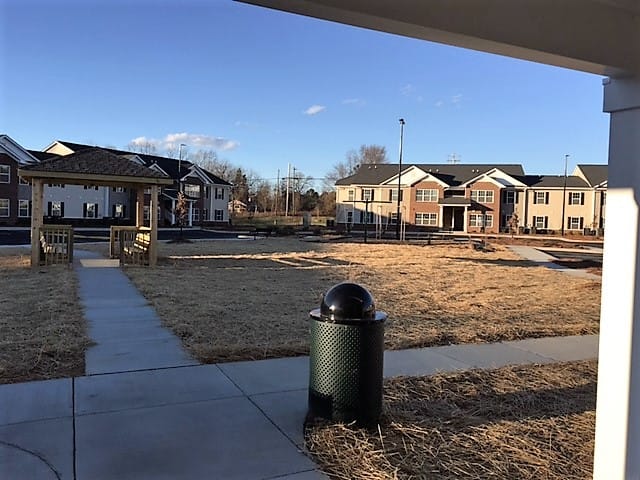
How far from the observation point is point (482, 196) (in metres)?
56.6

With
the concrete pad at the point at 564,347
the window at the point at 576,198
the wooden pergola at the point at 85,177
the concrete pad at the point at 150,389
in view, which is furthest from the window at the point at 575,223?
the concrete pad at the point at 150,389

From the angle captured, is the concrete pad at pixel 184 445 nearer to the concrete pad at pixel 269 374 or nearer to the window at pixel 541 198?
the concrete pad at pixel 269 374

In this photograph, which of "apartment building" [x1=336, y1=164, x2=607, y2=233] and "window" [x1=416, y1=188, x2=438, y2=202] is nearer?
"apartment building" [x1=336, y1=164, x2=607, y2=233]

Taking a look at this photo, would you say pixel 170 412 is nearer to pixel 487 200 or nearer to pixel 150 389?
pixel 150 389

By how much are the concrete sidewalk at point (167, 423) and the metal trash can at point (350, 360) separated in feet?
1.24

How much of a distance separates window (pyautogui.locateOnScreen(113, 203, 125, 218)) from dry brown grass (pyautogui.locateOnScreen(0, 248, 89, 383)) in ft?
137

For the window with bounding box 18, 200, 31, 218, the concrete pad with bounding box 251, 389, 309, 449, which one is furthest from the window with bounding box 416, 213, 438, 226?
the concrete pad with bounding box 251, 389, 309, 449

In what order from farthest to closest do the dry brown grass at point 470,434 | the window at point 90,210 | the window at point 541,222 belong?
the window at point 541,222
the window at point 90,210
the dry brown grass at point 470,434

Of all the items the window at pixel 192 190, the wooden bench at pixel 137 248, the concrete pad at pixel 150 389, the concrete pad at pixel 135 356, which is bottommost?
the concrete pad at pixel 135 356

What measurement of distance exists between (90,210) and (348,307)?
50.4 metres

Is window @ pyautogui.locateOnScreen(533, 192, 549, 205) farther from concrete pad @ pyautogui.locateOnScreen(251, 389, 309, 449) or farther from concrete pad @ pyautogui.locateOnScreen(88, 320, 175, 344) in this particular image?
concrete pad @ pyautogui.locateOnScreen(251, 389, 309, 449)

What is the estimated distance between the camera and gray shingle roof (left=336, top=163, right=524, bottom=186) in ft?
193

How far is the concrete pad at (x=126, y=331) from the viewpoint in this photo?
6602mm

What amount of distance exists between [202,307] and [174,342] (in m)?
2.32
